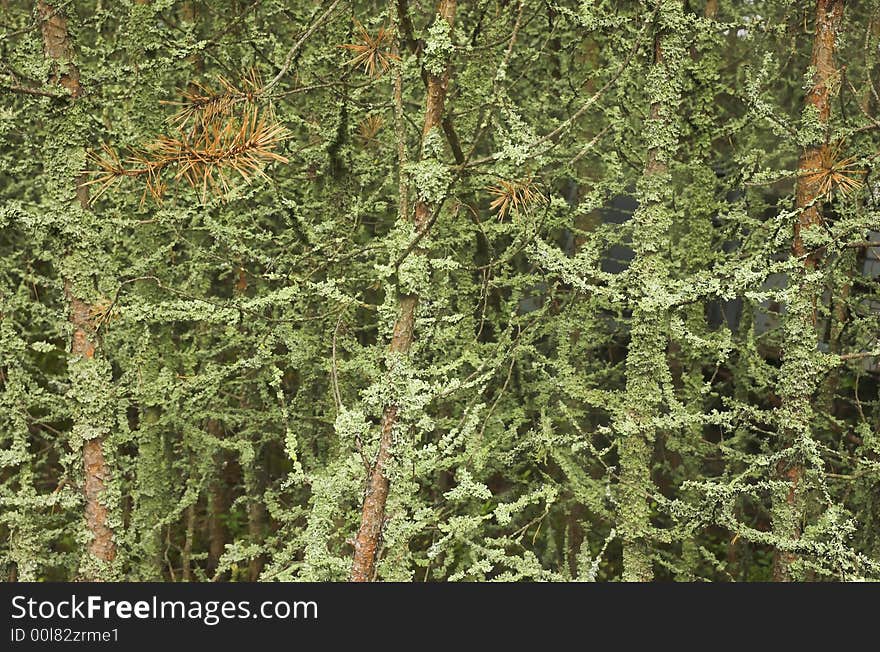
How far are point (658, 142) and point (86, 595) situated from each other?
3.93m

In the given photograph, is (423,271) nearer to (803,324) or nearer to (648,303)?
(648,303)

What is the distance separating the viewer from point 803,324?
5.43 m

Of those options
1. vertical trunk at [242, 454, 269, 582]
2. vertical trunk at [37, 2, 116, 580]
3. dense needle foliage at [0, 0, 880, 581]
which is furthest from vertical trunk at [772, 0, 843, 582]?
vertical trunk at [37, 2, 116, 580]

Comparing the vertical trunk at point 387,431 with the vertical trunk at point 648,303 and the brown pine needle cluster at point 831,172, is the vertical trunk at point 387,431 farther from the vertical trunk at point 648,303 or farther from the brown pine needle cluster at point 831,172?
the brown pine needle cluster at point 831,172

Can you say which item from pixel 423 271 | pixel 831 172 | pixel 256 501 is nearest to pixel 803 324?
pixel 831 172

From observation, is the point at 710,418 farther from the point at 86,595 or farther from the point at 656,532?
the point at 86,595

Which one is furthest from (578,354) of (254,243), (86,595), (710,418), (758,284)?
(86,595)

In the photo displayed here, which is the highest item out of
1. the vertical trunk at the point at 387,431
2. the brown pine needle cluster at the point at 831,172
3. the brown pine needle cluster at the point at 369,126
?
the brown pine needle cluster at the point at 369,126

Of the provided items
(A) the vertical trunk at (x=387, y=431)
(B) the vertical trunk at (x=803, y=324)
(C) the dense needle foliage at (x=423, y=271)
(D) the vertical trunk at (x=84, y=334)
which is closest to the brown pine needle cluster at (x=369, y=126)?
(C) the dense needle foliage at (x=423, y=271)

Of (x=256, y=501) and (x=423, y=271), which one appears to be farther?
(x=256, y=501)

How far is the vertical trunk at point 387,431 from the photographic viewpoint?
157 inches

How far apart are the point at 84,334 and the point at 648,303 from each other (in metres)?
3.22

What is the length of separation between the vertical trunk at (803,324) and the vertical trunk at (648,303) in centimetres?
81

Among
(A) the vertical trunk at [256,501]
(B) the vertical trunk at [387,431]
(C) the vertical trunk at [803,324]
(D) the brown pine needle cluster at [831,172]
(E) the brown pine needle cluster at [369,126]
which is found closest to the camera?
(B) the vertical trunk at [387,431]
